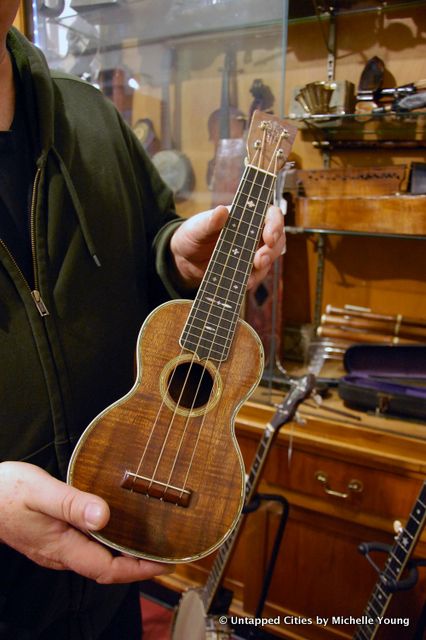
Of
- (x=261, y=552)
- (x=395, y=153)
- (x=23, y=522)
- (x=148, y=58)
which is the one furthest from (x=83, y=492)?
(x=148, y=58)

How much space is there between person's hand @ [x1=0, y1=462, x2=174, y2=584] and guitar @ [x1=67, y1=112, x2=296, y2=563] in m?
0.03

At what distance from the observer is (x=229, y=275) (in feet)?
2.67

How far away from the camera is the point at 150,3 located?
191cm

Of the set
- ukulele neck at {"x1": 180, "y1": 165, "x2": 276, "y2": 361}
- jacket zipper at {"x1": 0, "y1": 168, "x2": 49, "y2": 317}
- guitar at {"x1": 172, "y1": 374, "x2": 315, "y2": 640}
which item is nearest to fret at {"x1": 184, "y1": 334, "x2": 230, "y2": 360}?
ukulele neck at {"x1": 180, "y1": 165, "x2": 276, "y2": 361}

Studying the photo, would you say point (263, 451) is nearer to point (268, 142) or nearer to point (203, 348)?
point (203, 348)

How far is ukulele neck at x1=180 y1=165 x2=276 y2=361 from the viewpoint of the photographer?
2.52 feet

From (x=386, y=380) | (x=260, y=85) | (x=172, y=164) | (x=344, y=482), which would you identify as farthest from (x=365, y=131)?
(x=344, y=482)

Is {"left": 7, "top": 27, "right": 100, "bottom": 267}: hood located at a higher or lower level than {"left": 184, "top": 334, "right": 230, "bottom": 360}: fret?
higher

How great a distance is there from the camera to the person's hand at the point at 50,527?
0.64m

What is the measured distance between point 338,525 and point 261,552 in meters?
0.34

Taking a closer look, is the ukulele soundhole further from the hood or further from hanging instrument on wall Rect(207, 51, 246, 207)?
hanging instrument on wall Rect(207, 51, 246, 207)

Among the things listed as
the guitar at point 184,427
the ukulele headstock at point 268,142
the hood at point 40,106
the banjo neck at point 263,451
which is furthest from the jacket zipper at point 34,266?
the banjo neck at point 263,451

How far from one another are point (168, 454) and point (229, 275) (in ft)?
1.03

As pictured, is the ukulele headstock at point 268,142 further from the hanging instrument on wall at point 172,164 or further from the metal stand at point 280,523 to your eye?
the hanging instrument on wall at point 172,164
